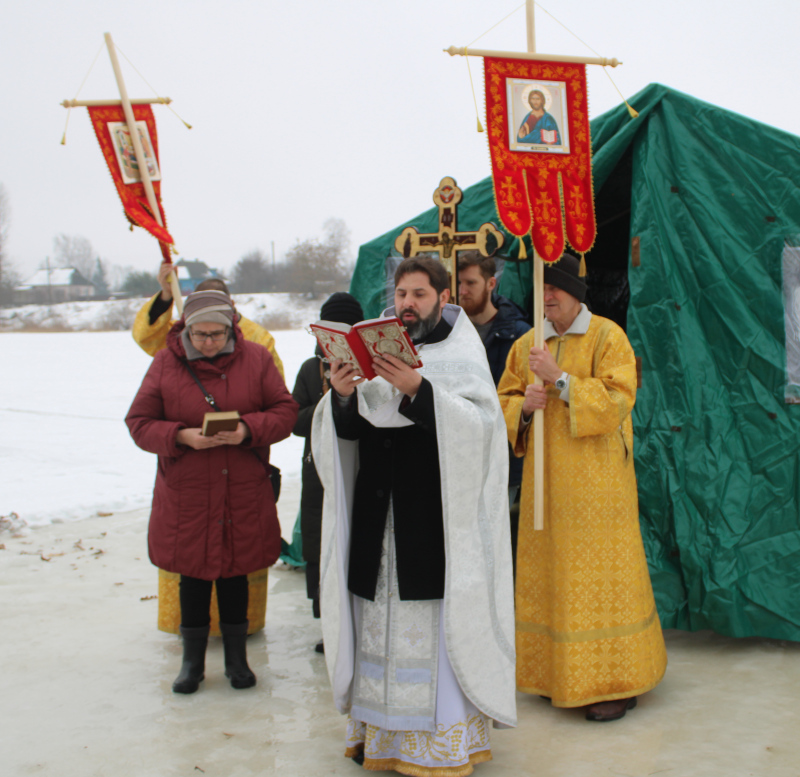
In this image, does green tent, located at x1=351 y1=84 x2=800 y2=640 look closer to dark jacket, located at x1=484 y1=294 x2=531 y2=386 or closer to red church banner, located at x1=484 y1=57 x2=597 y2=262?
dark jacket, located at x1=484 y1=294 x2=531 y2=386

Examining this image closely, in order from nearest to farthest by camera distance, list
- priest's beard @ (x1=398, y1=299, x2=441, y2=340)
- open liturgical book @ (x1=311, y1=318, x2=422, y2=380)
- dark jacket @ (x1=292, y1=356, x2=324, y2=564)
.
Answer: open liturgical book @ (x1=311, y1=318, x2=422, y2=380) < priest's beard @ (x1=398, y1=299, x2=441, y2=340) < dark jacket @ (x1=292, y1=356, x2=324, y2=564)

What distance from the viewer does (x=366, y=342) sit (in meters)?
2.49

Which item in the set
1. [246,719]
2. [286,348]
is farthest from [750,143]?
[286,348]

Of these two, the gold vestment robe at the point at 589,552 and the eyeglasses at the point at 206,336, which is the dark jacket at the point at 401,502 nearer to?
the gold vestment robe at the point at 589,552

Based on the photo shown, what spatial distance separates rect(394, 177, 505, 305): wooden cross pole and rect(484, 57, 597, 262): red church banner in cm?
89

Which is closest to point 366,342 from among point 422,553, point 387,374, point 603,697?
point 387,374

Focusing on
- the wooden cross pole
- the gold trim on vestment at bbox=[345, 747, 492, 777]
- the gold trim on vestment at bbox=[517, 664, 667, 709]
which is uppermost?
the wooden cross pole

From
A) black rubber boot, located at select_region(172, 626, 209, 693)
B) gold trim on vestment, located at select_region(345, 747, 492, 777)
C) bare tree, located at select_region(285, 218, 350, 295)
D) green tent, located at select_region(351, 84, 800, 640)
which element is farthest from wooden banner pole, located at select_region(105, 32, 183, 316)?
bare tree, located at select_region(285, 218, 350, 295)

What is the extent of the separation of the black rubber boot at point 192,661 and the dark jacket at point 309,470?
734 millimetres

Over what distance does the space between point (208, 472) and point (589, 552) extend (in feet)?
5.72

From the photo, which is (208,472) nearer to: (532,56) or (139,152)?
(139,152)

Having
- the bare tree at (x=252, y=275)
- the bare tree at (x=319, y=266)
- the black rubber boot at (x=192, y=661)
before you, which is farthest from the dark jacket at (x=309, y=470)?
the bare tree at (x=252, y=275)

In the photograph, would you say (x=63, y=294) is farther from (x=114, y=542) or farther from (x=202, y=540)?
(x=202, y=540)

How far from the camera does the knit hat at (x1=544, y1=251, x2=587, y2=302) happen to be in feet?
10.9
